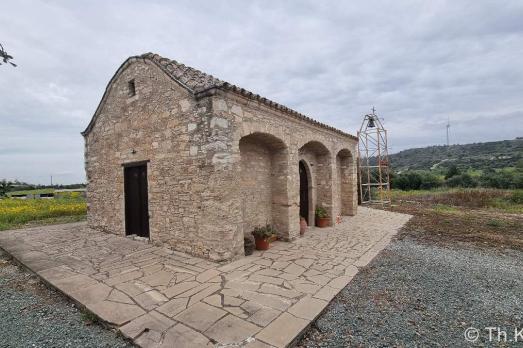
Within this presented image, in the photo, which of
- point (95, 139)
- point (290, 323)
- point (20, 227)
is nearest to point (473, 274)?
point (290, 323)

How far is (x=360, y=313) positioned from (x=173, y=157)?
4741 millimetres

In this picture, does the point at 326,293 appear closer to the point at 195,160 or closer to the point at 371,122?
the point at 195,160

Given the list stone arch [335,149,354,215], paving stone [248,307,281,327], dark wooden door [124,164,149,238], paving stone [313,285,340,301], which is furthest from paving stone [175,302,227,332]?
stone arch [335,149,354,215]

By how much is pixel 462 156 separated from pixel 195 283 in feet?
169

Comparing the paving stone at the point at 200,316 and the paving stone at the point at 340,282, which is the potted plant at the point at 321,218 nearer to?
the paving stone at the point at 340,282

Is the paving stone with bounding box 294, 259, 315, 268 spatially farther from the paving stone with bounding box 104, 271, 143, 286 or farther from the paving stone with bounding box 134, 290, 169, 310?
the paving stone with bounding box 104, 271, 143, 286

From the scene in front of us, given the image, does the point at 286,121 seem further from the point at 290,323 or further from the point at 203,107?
the point at 290,323

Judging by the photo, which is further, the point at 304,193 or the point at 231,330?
the point at 304,193

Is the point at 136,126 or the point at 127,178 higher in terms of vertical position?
the point at 136,126

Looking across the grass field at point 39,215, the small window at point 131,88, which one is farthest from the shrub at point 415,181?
the grass field at point 39,215

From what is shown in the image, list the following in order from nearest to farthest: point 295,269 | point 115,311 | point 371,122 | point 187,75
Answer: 1. point 115,311
2. point 295,269
3. point 187,75
4. point 371,122

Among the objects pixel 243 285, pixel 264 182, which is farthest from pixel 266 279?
pixel 264 182

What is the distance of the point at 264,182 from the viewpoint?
7520 mm

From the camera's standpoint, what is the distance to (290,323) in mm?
3170
